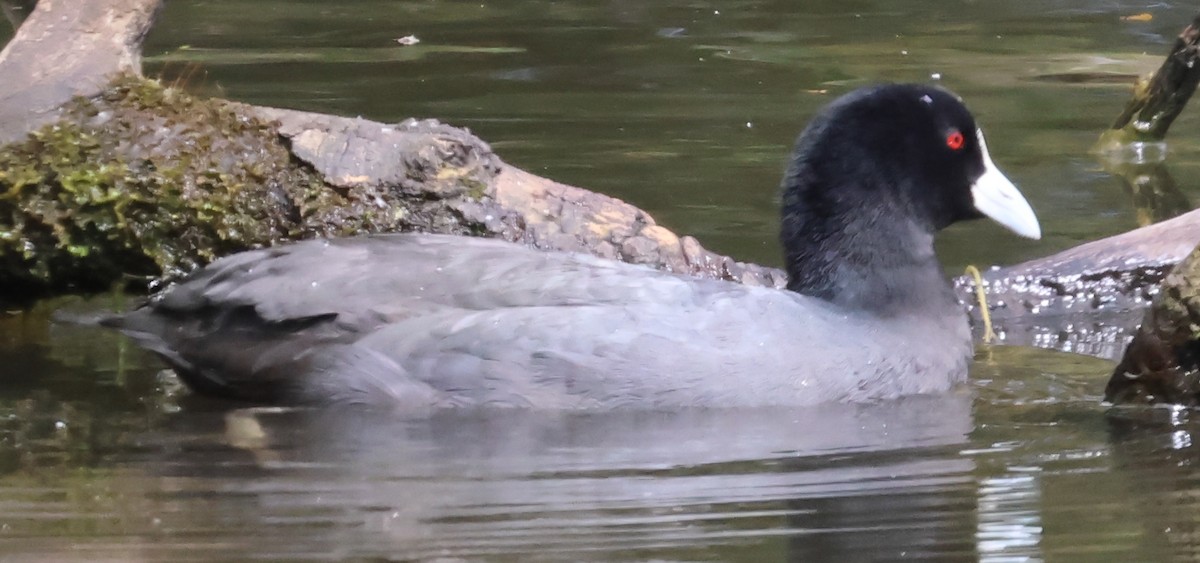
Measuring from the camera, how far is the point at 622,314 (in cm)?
548

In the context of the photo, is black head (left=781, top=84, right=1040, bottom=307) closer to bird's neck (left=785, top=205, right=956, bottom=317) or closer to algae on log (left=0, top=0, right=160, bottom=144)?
bird's neck (left=785, top=205, right=956, bottom=317)

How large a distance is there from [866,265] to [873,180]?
295mm

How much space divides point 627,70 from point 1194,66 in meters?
4.04

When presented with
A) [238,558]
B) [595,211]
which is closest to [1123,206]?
[595,211]

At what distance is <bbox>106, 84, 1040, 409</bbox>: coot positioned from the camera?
543 cm

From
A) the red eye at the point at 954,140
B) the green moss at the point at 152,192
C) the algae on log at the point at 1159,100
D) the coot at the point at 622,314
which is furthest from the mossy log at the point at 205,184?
the algae on log at the point at 1159,100

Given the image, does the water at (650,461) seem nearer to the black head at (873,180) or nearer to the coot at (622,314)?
the coot at (622,314)

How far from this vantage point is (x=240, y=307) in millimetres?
5762

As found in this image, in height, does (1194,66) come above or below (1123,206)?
above

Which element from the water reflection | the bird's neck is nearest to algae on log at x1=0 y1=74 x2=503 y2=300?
the water reflection

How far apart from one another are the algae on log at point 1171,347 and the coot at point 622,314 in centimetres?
63

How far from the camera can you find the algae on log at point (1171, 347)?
5.36 m

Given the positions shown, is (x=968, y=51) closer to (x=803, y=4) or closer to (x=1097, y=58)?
(x=1097, y=58)

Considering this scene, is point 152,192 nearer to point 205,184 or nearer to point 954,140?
point 205,184
